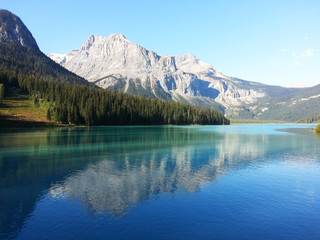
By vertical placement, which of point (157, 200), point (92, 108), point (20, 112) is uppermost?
point (92, 108)

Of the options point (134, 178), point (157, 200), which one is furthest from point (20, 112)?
point (157, 200)

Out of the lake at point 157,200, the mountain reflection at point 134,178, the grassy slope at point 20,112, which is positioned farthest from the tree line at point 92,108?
the mountain reflection at point 134,178

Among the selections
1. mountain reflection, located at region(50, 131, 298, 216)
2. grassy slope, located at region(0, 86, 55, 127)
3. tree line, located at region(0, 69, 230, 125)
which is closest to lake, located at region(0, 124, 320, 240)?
mountain reflection, located at region(50, 131, 298, 216)

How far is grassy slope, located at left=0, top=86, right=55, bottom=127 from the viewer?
127 metres

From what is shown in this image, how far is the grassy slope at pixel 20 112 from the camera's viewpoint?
126613 mm

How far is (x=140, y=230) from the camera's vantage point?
53.3 ft

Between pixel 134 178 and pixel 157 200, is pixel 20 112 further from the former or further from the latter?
pixel 157 200

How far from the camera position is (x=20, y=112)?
147 meters

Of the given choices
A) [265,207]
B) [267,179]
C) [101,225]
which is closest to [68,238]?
[101,225]

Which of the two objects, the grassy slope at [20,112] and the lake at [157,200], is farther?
the grassy slope at [20,112]

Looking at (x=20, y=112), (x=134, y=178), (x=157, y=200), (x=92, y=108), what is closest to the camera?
(x=157, y=200)

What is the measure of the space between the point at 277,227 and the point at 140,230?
982 centimetres

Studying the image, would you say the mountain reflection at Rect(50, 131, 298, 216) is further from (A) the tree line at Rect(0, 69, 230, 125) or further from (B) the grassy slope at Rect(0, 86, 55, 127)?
(A) the tree line at Rect(0, 69, 230, 125)

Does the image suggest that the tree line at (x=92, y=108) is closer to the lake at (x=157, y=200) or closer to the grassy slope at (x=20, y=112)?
the grassy slope at (x=20, y=112)
